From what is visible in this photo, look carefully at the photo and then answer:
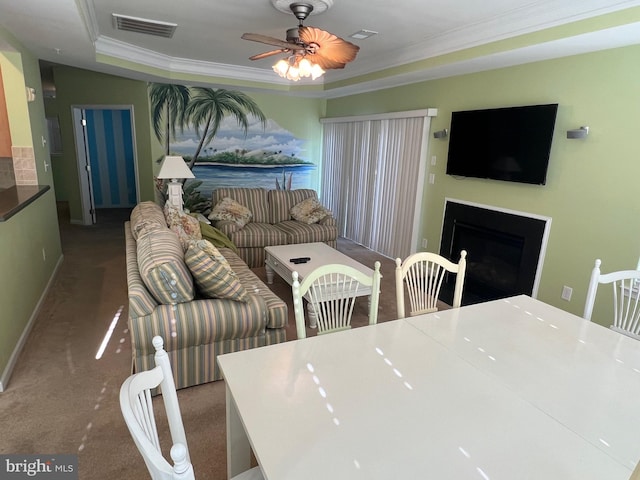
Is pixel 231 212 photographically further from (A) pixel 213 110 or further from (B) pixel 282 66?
(B) pixel 282 66

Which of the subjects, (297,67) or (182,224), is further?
(182,224)

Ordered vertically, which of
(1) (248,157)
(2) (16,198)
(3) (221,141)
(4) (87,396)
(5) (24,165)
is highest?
(3) (221,141)

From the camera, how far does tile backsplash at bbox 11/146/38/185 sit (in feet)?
11.7

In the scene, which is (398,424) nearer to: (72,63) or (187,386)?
(187,386)

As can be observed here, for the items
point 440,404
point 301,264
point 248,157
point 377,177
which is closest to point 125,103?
point 248,157

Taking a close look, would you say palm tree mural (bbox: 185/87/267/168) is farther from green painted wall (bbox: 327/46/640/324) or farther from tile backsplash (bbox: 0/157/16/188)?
green painted wall (bbox: 327/46/640/324)

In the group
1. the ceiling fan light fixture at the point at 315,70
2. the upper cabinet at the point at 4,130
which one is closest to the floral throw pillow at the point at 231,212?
the upper cabinet at the point at 4,130

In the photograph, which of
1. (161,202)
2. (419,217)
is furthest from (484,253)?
(161,202)

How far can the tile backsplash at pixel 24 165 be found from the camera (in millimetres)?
3574

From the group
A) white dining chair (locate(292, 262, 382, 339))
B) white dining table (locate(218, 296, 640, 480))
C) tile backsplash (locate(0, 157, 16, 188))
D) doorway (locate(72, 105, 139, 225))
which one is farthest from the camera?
doorway (locate(72, 105, 139, 225))

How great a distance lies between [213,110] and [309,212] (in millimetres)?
2445

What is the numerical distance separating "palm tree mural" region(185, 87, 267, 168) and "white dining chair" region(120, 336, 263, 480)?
5586 mm

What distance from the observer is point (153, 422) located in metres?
1.07

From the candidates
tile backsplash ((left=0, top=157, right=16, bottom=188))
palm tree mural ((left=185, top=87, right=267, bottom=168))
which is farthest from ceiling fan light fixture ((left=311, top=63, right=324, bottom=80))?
palm tree mural ((left=185, top=87, right=267, bottom=168))
